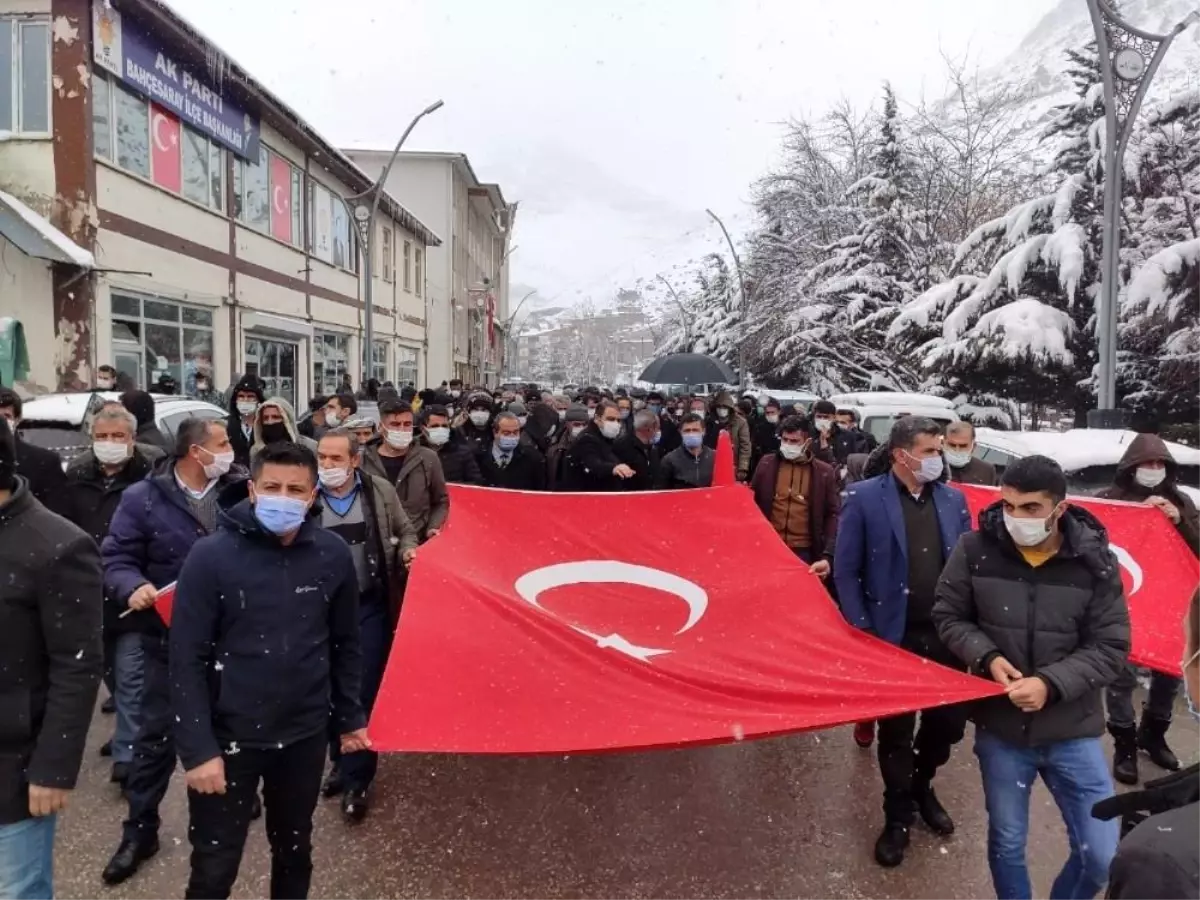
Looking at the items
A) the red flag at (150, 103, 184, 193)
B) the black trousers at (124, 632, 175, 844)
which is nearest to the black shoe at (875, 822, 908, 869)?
the black trousers at (124, 632, 175, 844)

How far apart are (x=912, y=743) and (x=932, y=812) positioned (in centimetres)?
34

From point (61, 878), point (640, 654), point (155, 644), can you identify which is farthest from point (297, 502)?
point (61, 878)

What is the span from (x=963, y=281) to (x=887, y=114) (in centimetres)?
1100

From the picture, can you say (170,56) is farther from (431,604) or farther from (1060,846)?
(1060,846)

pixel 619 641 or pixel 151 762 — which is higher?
A: pixel 619 641

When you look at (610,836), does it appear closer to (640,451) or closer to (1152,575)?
(1152,575)

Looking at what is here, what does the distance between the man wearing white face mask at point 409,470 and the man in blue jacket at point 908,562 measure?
2481mm

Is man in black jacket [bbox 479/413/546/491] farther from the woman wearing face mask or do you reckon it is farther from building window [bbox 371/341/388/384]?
building window [bbox 371/341/388/384]

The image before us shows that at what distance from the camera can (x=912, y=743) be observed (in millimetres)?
4375

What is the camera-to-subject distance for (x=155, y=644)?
4.02 metres

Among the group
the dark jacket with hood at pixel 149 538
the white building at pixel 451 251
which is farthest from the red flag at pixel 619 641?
the white building at pixel 451 251

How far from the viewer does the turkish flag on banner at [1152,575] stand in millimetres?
4605

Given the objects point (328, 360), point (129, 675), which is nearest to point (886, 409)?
point (129, 675)

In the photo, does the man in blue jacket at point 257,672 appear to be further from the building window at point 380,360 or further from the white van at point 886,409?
the building window at point 380,360
